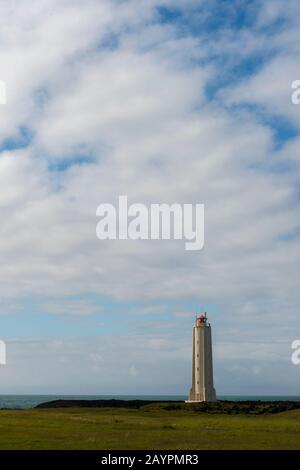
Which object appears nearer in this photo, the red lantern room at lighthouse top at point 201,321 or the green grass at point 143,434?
the green grass at point 143,434

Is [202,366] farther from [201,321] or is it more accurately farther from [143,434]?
[143,434]

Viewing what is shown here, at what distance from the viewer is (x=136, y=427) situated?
174 feet

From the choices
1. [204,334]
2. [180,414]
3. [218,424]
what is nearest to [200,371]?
[204,334]

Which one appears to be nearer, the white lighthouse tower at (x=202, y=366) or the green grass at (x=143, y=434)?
the green grass at (x=143, y=434)

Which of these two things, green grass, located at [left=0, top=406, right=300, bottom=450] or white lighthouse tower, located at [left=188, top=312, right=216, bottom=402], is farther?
white lighthouse tower, located at [left=188, top=312, right=216, bottom=402]

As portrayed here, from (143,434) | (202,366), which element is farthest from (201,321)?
(143,434)

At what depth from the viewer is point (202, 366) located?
104 meters

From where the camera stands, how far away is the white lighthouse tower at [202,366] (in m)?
103

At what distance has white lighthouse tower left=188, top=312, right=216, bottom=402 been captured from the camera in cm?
10256

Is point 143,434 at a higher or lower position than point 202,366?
lower

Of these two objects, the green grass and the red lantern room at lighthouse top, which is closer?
the green grass
